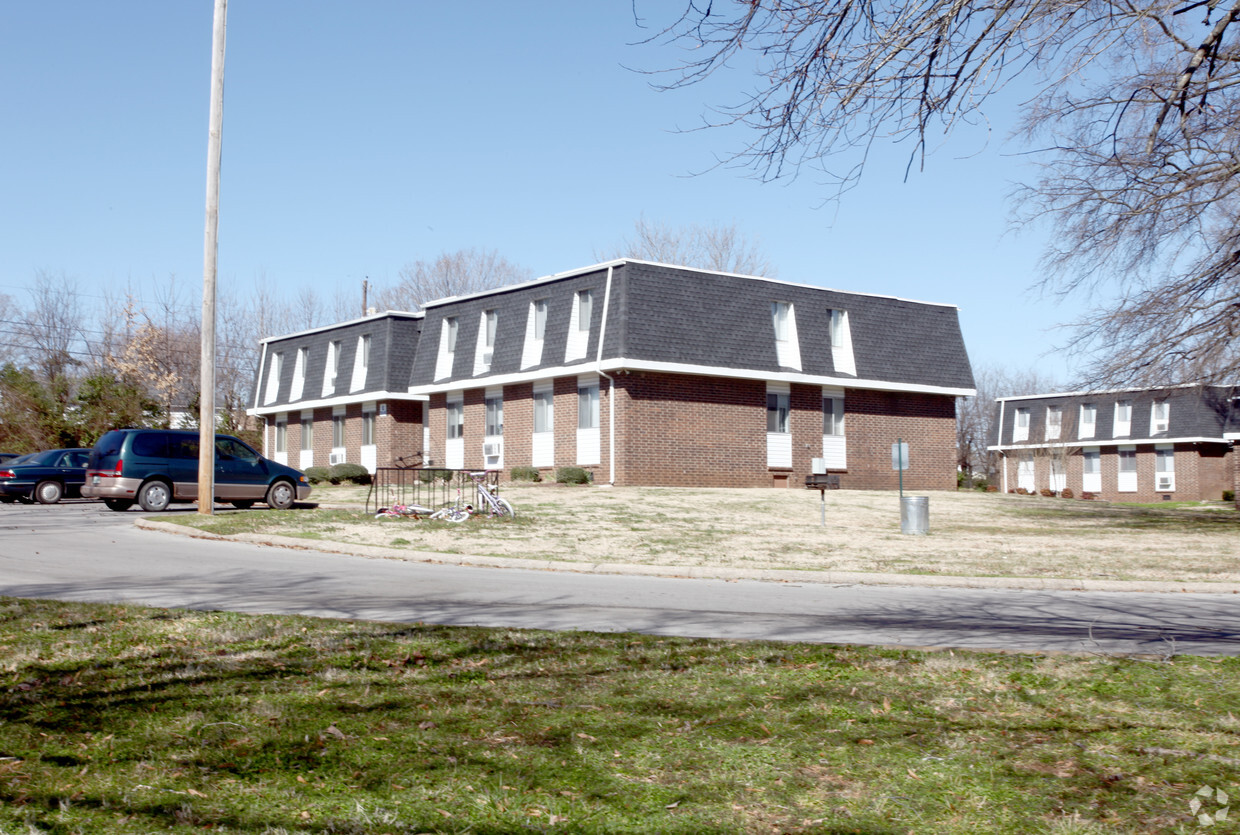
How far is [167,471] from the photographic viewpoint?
78.2 ft

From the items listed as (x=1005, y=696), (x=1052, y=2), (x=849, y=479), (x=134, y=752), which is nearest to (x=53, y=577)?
(x=134, y=752)

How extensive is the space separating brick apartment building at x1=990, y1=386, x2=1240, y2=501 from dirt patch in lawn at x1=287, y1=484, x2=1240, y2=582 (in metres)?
31.7

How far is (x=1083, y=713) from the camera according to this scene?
17.7 ft

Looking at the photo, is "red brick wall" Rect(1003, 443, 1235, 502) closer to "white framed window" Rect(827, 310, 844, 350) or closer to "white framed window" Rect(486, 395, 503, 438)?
"white framed window" Rect(827, 310, 844, 350)

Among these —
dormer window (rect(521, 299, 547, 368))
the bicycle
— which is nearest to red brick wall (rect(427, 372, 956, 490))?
dormer window (rect(521, 299, 547, 368))

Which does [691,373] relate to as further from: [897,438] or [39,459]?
[39,459]

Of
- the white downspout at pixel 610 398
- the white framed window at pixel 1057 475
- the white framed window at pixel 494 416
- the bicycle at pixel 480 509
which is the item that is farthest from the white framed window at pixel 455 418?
the white framed window at pixel 1057 475

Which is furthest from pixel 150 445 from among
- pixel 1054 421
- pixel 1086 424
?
pixel 1054 421

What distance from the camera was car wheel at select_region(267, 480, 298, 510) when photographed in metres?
24.6

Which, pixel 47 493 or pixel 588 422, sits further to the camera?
pixel 588 422

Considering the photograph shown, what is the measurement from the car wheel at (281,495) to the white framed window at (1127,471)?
50321 millimetres

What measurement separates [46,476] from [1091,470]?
53.8 metres

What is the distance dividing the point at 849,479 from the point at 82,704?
1342 inches

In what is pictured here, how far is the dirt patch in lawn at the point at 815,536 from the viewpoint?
1517 centimetres
